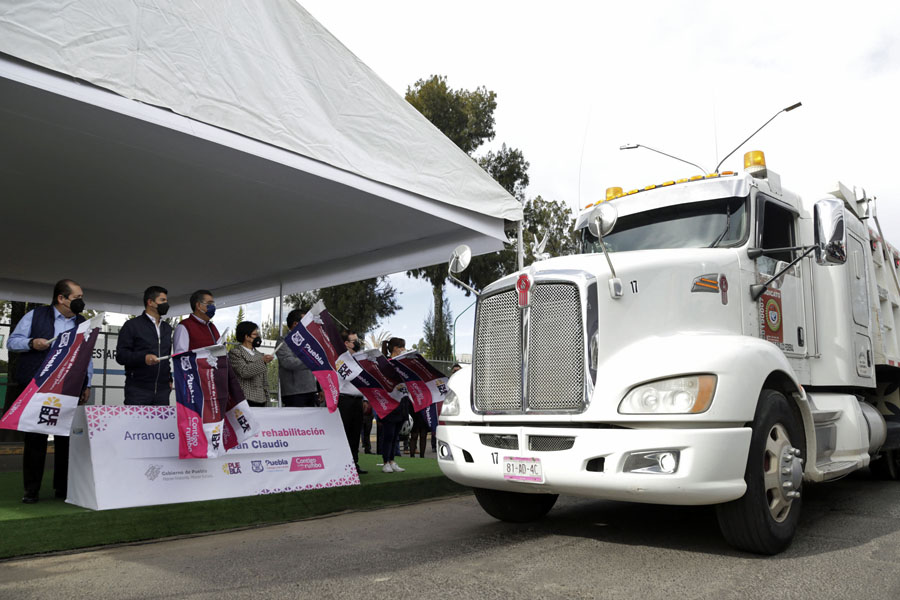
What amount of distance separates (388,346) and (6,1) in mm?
6510

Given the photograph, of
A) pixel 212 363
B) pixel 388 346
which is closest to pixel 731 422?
pixel 212 363

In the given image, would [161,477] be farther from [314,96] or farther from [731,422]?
[731,422]

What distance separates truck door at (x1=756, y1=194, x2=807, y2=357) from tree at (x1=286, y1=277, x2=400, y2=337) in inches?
853

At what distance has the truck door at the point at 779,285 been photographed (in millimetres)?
5168

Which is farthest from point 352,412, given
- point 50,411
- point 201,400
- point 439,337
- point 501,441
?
point 439,337

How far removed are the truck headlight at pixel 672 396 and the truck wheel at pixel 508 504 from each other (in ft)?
5.69

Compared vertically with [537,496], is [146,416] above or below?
above

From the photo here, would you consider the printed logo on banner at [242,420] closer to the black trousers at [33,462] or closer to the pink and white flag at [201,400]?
the pink and white flag at [201,400]

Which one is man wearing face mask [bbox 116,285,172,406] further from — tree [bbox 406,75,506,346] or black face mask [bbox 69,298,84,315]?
tree [bbox 406,75,506,346]

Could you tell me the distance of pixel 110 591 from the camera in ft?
12.4

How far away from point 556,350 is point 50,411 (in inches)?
156

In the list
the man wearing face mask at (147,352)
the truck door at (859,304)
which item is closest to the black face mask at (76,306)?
the man wearing face mask at (147,352)

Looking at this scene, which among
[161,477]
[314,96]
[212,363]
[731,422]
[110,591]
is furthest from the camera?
[314,96]

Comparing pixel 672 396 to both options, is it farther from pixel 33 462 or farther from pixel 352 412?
pixel 33 462
